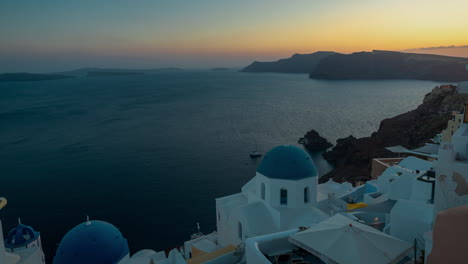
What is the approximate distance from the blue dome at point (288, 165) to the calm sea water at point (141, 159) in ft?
47.0

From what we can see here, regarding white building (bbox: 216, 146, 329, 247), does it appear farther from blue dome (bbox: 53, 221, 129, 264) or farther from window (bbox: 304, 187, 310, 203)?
blue dome (bbox: 53, 221, 129, 264)

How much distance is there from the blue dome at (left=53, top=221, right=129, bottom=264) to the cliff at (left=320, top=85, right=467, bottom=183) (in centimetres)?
2681

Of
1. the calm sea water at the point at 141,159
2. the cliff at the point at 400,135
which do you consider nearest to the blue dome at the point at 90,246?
the calm sea water at the point at 141,159

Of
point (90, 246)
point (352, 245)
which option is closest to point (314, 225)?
point (352, 245)

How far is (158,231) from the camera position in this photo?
87.7ft

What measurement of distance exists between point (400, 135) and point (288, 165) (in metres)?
35.0

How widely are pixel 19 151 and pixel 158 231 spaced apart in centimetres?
3112

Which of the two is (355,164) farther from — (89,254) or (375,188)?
(89,254)

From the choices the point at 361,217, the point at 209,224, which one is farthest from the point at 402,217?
the point at 209,224

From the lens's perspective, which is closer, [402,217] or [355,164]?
[402,217]

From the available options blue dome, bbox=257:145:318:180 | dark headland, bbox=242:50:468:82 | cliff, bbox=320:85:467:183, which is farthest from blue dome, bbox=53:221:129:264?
dark headland, bbox=242:50:468:82

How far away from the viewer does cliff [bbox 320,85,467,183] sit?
125ft

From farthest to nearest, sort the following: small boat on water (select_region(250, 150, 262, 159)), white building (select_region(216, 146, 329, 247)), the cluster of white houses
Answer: small boat on water (select_region(250, 150, 262, 159)) → white building (select_region(216, 146, 329, 247)) → the cluster of white houses

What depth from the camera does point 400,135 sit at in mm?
42844
